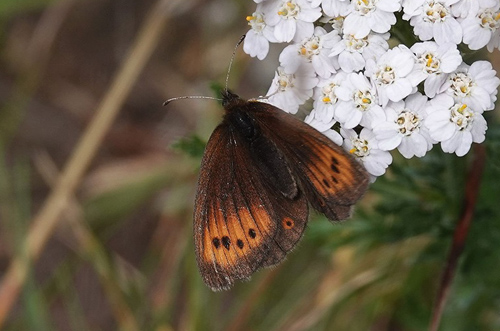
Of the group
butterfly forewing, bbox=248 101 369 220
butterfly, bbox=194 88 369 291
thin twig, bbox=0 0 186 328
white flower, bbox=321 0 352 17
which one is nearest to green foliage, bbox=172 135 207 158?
→ butterfly, bbox=194 88 369 291

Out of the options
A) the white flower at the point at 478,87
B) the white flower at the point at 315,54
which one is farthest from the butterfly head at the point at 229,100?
the white flower at the point at 478,87

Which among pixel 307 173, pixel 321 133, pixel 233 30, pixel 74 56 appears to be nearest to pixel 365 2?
pixel 321 133

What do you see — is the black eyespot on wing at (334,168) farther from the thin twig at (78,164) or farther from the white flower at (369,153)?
the thin twig at (78,164)

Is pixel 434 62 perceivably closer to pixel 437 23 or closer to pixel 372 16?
pixel 437 23

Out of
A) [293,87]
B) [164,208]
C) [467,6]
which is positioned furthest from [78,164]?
[467,6]

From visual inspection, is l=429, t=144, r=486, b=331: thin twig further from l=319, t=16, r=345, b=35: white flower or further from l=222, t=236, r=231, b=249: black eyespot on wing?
l=222, t=236, r=231, b=249: black eyespot on wing
